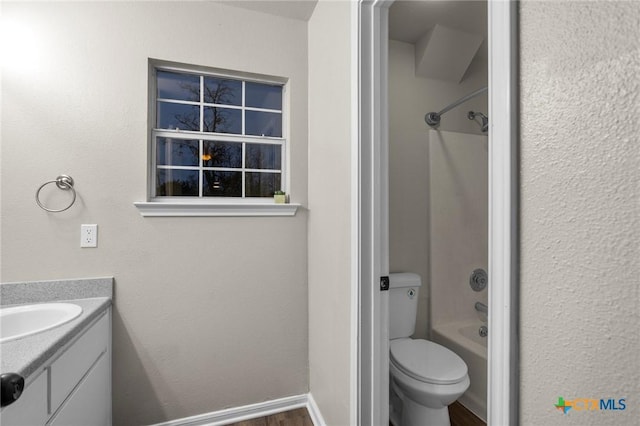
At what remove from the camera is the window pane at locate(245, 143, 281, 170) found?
77.7 inches

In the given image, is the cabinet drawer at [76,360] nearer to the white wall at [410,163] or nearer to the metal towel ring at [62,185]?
the metal towel ring at [62,185]

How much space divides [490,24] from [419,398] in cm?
160

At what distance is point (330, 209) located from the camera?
158cm

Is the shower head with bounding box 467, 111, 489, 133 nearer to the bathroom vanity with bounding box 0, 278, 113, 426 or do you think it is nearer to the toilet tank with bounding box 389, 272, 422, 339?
the toilet tank with bounding box 389, 272, 422, 339

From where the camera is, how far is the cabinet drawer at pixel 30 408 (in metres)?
0.81

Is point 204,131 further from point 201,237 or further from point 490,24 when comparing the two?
point 490,24

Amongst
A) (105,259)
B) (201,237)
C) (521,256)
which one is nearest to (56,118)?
(105,259)

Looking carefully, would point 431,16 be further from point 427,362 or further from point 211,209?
point 427,362

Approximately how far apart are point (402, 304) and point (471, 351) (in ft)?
1.73

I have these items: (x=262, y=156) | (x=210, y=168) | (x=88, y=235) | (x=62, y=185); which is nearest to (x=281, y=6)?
(x=262, y=156)

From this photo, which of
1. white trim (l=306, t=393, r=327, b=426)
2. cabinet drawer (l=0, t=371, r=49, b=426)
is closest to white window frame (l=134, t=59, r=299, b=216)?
cabinet drawer (l=0, t=371, r=49, b=426)

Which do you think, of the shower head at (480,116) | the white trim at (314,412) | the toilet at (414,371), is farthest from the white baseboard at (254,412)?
the shower head at (480,116)

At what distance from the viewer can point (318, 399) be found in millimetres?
1781

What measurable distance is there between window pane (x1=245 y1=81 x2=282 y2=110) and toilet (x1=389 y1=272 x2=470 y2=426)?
1393mm
